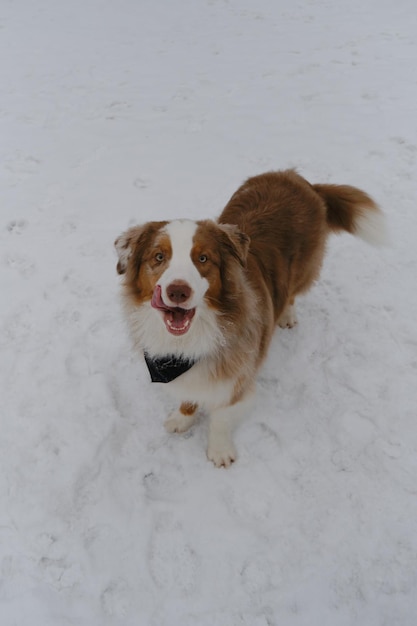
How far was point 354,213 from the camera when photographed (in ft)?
10.7

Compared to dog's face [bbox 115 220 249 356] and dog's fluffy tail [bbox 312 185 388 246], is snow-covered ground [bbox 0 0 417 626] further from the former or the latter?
dog's face [bbox 115 220 249 356]

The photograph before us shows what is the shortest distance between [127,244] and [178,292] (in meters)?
0.62

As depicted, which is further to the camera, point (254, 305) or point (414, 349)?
point (414, 349)

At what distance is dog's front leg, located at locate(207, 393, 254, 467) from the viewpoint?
2831 mm

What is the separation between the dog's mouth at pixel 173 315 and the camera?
2.08 metres

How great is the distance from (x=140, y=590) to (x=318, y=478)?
4.05 ft

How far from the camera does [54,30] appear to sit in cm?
827

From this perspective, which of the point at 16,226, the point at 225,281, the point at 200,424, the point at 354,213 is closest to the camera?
the point at 225,281

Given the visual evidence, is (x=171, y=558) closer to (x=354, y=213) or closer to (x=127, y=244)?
(x=127, y=244)

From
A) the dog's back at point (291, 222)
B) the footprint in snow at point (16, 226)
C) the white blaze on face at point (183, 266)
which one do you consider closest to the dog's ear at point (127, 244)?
the white blaze on face at point (183, 266)

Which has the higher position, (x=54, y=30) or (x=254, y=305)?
(x=54, y=30)

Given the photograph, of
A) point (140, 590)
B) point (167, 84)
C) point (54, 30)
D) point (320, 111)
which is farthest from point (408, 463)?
point (54, 30)

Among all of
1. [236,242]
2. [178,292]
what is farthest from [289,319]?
[178,292]

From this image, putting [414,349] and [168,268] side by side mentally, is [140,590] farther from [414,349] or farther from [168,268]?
[414,349]
